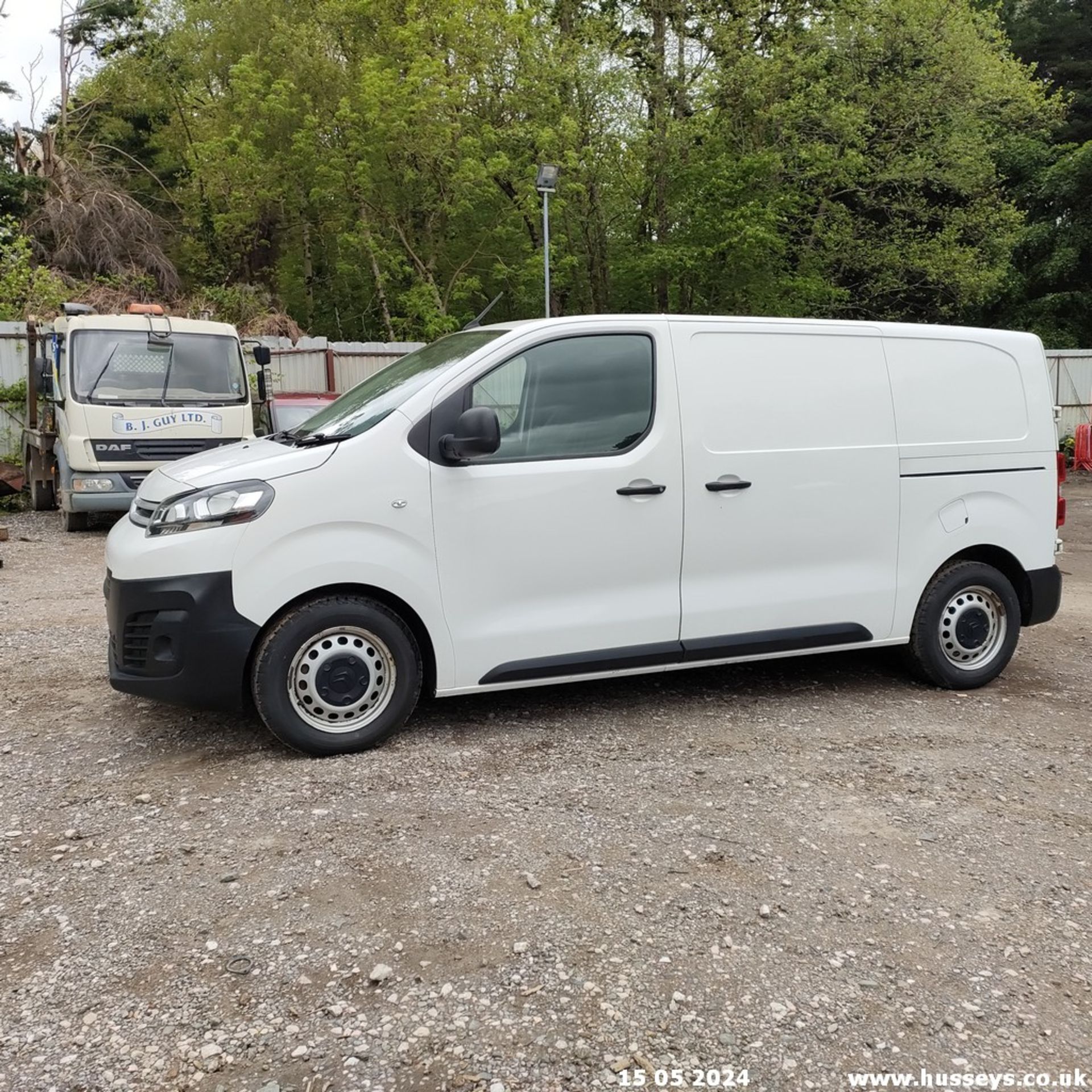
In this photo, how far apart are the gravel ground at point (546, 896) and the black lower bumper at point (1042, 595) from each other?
0.68 metres

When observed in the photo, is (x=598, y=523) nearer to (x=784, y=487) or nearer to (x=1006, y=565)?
(x=784, y=487)

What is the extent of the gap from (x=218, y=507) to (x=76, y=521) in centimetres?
841

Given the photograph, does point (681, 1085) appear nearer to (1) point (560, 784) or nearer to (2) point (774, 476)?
(1) point (560, 784)

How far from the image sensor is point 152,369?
11227 millimetres

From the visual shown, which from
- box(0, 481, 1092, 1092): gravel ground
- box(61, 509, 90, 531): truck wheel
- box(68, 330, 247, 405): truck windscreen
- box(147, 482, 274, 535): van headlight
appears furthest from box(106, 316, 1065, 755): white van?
box(61, 509, 90, 531): truck wheel

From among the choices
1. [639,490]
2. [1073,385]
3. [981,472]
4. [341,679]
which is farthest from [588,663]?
[1073,385]

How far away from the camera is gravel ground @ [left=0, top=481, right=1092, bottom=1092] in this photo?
2512 mm

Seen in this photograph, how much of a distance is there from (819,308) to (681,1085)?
2276 cm

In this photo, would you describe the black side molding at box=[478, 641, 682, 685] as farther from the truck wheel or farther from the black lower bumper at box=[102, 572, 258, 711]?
the truck wheel

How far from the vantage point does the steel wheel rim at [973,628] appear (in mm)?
5438

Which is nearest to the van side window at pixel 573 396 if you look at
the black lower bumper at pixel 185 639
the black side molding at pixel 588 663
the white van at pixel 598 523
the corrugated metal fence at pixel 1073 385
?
the white van at pixel 598 523

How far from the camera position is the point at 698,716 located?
502 centimetres

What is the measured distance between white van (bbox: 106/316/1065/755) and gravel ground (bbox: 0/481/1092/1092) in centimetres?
43

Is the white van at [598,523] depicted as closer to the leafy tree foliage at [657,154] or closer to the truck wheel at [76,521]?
the truck wheel at [76,521]
